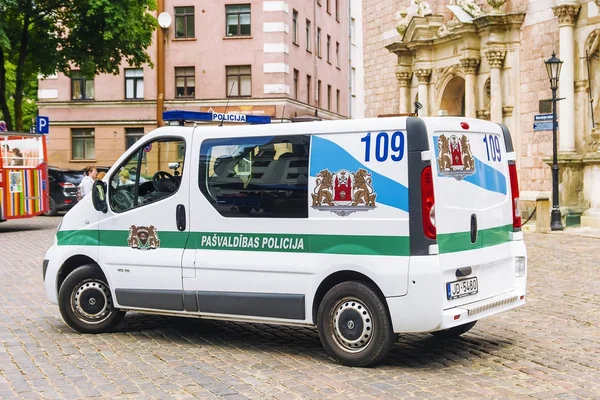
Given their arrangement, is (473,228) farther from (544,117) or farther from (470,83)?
(470,83)

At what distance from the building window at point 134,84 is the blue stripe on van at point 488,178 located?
3771cm

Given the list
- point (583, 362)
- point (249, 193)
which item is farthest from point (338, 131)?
point (583, 362)

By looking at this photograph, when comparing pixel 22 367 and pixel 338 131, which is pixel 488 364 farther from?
pixel 22 367

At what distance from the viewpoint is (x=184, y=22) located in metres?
44.2

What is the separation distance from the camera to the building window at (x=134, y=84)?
44.3 metres

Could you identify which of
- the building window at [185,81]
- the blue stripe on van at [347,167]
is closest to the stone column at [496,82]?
the building window at [185,81]

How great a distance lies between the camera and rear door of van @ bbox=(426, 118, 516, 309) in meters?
7.23

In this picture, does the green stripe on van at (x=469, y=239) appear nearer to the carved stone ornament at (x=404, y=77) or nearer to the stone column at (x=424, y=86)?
the stone column at (x=424, y=86)

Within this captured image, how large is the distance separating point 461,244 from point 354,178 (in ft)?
3.35

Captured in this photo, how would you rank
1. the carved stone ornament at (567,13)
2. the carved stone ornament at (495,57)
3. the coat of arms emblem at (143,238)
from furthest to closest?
1. the carved stone ornament at (495,57)
2. the carved stone ornament at (567,13)
3. the coat of arms emblem at (143,238)

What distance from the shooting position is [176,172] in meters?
8.38

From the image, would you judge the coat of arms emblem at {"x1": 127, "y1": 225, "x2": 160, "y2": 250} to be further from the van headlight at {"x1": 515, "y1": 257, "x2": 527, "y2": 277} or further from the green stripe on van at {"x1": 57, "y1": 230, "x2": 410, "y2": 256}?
the van headlight at {"x1": 515, "y1": 257, "x2": 527, "y2": 277}

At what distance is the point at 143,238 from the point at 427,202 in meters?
2.91

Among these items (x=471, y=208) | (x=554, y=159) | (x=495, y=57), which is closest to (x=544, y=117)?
(x=554, y=159)
